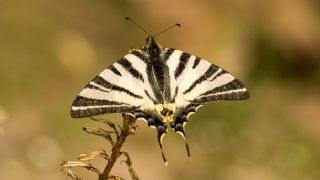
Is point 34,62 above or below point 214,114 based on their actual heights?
above

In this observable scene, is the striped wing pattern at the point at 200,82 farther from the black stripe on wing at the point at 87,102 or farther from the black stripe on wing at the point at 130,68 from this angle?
the black stripe on wing at the point at 87,102

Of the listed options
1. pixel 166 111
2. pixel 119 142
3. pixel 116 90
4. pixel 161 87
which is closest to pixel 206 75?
pixel 161 87

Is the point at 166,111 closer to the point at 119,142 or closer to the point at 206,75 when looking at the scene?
the point at 206,75

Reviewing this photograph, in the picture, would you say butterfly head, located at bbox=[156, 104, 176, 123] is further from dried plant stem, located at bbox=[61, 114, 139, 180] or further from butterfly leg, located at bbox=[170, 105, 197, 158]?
dried plant stem, located at bbox=[61, 114, 139, 180]

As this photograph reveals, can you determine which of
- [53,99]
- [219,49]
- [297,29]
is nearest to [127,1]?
[219,49]

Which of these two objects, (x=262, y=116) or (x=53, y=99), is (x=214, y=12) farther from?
(x=53, y=99)

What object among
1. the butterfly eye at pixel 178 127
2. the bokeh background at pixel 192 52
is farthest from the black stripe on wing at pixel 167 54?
the bokeh background at pixel 192 52

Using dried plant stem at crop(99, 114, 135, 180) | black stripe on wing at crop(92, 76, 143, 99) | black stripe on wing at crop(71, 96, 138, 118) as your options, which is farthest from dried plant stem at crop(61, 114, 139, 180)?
black stripe on wing at crop(92, 76, 143, 99)
